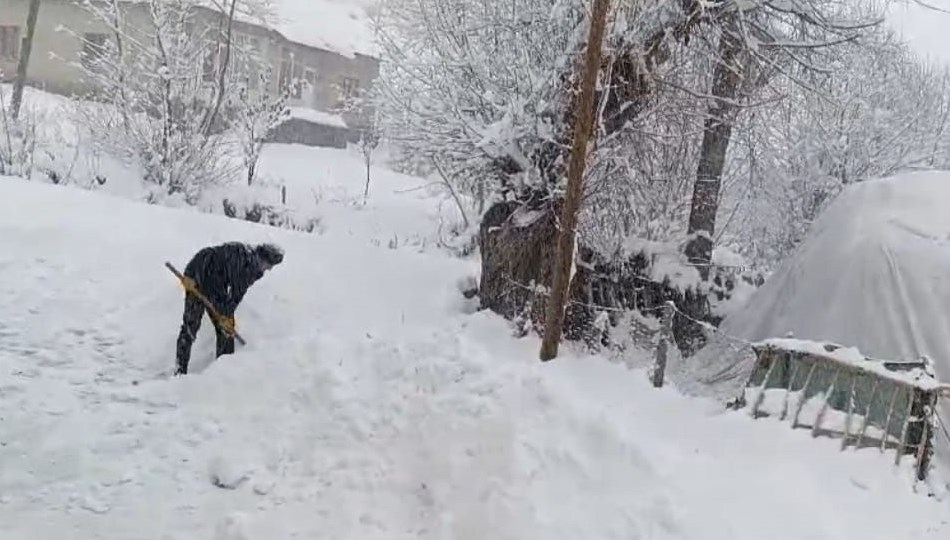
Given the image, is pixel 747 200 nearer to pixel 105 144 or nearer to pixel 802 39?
pixel 802 39

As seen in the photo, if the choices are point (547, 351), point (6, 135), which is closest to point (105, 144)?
point (6, 135)

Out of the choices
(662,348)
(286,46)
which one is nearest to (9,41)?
(286,46)

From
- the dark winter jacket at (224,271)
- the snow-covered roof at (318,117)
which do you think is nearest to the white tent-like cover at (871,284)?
the dark winter jacket at (224,271)

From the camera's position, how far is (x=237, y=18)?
2573cm

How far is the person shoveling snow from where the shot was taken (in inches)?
251

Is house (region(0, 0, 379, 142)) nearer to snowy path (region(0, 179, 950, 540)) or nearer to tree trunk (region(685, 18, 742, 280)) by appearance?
tree trunk (region(685, 18, 742, 280))

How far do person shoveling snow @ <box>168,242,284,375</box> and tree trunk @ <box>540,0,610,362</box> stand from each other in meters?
2.55

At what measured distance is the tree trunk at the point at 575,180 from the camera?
237 inches

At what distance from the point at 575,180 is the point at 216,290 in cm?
308

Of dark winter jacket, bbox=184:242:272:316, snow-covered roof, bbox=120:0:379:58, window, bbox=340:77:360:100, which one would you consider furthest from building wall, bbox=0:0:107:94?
dark winter jacket, bbox=184:242:272:316

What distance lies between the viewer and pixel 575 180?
6.30 m

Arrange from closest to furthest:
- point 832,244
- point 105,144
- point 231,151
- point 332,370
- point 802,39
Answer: point 332,370 < point 832,244 < point 802,39 < point 105,144 < point 231,151

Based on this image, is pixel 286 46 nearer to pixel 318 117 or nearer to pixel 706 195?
pixel 318 117

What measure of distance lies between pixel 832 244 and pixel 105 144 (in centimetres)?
1248
